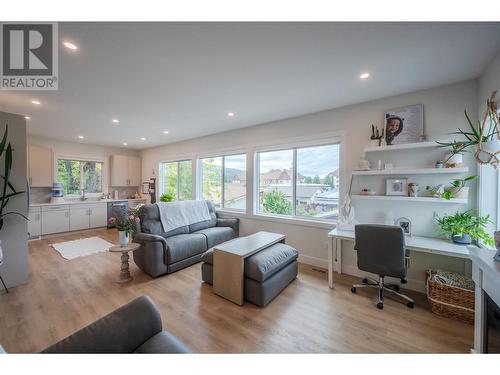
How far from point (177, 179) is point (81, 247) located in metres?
2.71

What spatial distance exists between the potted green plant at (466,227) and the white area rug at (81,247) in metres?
5.55

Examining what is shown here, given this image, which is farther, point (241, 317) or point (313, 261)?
point (313, 261)

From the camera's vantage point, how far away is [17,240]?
2.58 metres

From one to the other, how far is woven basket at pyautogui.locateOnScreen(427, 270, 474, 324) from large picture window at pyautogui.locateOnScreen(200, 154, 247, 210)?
3.15 m

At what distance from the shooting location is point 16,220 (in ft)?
8.40

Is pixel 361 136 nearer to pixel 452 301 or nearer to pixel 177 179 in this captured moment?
pixel 452 301

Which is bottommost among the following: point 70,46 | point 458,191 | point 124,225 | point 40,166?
point 124,225

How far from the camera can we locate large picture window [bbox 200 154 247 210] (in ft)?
14.4

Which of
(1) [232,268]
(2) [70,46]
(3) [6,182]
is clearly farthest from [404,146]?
(3) [6,182]

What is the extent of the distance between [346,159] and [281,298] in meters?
2.21

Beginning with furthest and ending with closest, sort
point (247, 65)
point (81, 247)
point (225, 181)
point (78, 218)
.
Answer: point (78, 218) → point (225, 181) → point (81, 247) → point (247, 65)

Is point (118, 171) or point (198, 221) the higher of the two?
point (118, 171)
